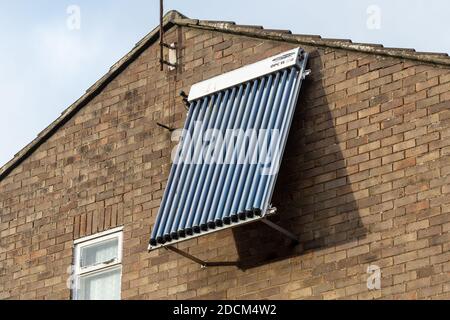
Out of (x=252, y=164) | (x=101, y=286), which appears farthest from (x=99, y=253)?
(x=252, y=164)

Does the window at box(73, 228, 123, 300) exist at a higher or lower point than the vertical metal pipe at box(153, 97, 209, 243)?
lower

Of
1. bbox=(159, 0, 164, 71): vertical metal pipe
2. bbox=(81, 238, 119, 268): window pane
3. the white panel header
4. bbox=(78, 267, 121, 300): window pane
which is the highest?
bbox=(159, 0, 164, 71): vertical metal pipe

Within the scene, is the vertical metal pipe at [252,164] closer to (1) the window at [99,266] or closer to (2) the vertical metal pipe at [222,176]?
(2) the vertical metal pipe at [222,176]

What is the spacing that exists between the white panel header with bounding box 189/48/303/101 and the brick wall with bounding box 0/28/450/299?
31 centimetres

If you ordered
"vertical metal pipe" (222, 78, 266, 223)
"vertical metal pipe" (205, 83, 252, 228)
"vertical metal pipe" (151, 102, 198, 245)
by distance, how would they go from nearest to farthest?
"vertical metal pipe" (222, 78, 266, 223) < "vertical metal pipe" (205, 83, 252, 228) < "vertical metal pipe" (151, 102, 198, 245)

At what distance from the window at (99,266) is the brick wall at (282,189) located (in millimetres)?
129

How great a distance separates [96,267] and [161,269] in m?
0.98

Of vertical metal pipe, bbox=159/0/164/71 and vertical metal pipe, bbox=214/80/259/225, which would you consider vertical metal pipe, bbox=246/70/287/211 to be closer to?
vertical metal pipe, bbox=214/80/259/225

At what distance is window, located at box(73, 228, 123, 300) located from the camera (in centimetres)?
1911

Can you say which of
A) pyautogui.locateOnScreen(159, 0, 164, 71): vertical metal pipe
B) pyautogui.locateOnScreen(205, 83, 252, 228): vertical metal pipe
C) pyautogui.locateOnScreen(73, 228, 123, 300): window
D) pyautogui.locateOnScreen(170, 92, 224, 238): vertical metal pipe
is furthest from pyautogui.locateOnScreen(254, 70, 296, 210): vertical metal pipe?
pyautogui.locateOnScreen(73, 228, 123, 300): window

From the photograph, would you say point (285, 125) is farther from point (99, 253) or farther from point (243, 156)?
point (99, 253)

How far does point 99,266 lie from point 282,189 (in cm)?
258

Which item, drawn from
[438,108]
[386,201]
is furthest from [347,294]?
[438,108]

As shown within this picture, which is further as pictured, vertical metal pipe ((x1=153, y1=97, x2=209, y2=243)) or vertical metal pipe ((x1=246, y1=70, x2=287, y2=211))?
vertical metal pipe ((x1=153, y1=97, x2=209, y2=243))
